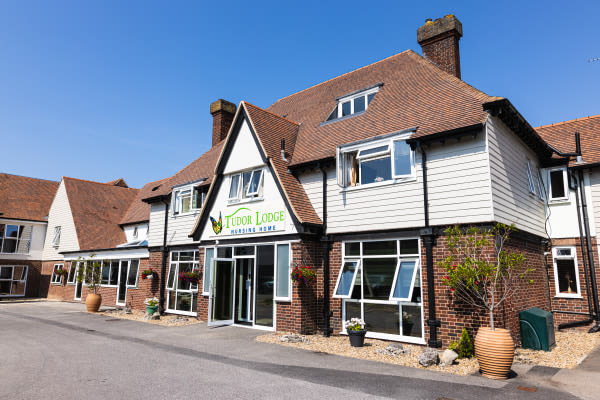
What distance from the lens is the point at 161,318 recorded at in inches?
690

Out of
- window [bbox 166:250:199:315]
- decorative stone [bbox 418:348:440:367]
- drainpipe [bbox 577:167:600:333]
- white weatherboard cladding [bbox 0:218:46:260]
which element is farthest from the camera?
white weatherboard cladding [bbox 0:218:46:260]

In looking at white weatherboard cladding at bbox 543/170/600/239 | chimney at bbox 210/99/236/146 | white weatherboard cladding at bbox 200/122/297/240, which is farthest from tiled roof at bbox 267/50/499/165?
white weatherboard cladding at bbox 543/170/600/239

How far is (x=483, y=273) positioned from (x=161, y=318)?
1402 cm

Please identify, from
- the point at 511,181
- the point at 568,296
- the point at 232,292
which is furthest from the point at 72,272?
the point at 568,296

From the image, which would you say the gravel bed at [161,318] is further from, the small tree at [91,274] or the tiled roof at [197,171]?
the tiled roof at [197,171]

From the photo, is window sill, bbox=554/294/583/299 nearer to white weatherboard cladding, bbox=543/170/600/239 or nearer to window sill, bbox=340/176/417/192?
white weatherboard cladding, bbox=543/170/600/239

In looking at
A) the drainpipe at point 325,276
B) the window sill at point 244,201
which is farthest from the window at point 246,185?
the drainpipe at point 325,276

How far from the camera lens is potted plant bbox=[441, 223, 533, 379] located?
314 inches

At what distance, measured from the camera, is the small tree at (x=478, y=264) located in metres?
9.02

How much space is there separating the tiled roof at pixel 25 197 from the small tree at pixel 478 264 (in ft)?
107

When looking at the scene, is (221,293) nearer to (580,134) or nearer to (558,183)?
(558,183)

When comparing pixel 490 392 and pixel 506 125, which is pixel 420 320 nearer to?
pixel 490 392

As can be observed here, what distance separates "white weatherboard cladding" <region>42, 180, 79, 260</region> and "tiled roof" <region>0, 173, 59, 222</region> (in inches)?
58.9

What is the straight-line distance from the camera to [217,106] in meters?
22.4
